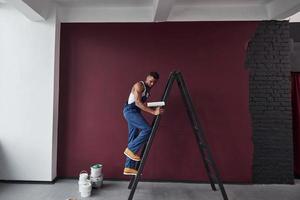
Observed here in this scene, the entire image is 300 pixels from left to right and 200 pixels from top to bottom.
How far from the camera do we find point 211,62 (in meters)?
3.69

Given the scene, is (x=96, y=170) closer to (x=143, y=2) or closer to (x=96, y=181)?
(x=96, y=181)

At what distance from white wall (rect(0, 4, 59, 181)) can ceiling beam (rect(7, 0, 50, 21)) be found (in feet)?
0.48

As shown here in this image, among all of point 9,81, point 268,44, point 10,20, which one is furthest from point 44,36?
point 268,44

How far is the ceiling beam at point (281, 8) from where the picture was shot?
3102 millimetres

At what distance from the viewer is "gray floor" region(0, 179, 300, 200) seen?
3.14 m

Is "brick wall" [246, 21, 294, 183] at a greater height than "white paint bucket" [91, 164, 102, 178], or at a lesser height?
greater

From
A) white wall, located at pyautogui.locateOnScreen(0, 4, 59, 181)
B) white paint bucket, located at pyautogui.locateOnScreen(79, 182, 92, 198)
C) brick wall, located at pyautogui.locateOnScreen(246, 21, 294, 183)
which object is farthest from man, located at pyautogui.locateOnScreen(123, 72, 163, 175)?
brick wall, located at pyautogui.locateOnScreen(246, 21, 294, 183)

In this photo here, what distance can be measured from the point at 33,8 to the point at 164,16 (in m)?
1.86

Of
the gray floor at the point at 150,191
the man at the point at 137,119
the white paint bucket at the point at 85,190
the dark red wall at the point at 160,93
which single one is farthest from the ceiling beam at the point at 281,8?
the white paint bucket at the point at 85,190

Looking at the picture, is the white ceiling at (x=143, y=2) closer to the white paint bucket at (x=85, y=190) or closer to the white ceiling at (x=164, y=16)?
the white ceiling at (x=164, y=16)

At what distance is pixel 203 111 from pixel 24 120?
2.86m

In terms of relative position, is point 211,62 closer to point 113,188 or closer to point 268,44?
point 268,44

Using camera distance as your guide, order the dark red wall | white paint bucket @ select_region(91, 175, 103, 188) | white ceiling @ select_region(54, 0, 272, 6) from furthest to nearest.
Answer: the dark red wall, white ceiling @ select_region(54, 0, 272, 6), white paint bucket @ select_region(91, 175, 103, 188)

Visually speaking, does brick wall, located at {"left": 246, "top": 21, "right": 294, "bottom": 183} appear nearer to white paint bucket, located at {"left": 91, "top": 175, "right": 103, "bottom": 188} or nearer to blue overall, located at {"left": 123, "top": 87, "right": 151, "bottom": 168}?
blue overall, located at {"left": 123, "top": 87, "right": 151, "bottom": 168}
